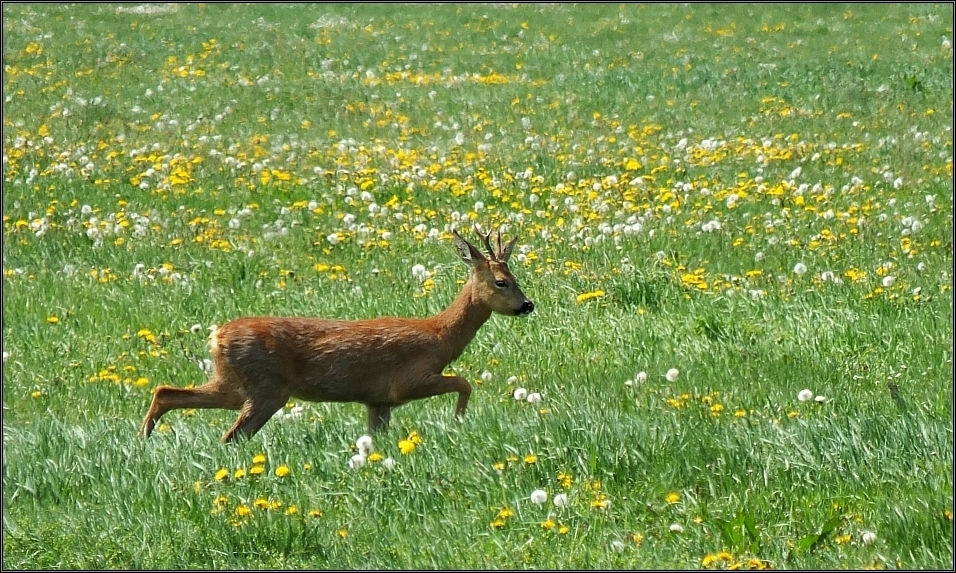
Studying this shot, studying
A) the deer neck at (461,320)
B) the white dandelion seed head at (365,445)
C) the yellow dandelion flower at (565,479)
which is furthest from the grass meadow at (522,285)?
the deer neck at (461,320)

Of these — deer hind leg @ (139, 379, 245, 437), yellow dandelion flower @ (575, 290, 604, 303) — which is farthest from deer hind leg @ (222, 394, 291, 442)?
yellow dandelion flower @ (575, 290, 604, 303)

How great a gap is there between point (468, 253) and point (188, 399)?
1.72 m

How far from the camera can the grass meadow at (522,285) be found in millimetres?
5477

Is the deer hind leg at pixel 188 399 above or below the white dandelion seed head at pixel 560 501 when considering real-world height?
below

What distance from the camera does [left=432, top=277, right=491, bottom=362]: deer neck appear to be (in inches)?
305

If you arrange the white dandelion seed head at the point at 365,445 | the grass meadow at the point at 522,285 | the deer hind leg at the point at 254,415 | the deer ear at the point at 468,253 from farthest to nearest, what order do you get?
the deer ear at the point at 468,253
the deer hind leg at the point at 254,415
the white dandelion seed head at the point at 365,445
the grass meadow at the point at 522,285

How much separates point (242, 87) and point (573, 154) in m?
6.96

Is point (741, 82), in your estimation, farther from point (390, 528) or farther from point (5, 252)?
point (390, 528)

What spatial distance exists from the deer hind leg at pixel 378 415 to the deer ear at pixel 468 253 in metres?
0.96

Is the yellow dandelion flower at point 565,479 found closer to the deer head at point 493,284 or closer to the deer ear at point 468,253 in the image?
the deer head at point 493,284

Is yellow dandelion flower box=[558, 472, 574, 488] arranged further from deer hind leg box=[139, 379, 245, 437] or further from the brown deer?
deer hind leg box=[139, 379, 245, 437]

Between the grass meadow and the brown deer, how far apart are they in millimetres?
192

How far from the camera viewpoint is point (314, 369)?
7.25 metres

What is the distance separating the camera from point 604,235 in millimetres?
11812
